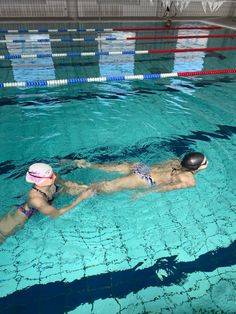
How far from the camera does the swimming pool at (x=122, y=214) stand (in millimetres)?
2871

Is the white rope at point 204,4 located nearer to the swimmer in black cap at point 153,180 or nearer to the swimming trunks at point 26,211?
the swimmer in black cap at point 153,180

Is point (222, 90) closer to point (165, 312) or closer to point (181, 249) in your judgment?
point (181, 249)

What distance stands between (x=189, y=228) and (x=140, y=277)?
0.96 meters

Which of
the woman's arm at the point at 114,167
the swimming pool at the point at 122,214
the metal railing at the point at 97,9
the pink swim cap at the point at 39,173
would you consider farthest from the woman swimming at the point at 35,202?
the metal railing at the point at 97,9

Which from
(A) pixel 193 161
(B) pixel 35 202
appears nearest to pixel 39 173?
(B) pixel 35 202

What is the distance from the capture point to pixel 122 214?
12.2 ft

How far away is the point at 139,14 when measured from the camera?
67.6ft

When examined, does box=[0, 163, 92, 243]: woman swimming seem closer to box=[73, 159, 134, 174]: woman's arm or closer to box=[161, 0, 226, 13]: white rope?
box=[73, 159, 134, 174]: woman's arm

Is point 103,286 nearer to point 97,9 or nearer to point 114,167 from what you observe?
point 114,167

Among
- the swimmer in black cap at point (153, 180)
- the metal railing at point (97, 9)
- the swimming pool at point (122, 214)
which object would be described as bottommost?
the swimming pool at point (122, 214)

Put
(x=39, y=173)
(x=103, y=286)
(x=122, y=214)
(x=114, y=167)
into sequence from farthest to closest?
(x=114, y=167), (x=122, y=214), (x=39, y=173), (x=103, y=286)

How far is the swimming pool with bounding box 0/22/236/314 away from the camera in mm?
2871

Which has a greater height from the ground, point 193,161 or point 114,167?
point 193,161

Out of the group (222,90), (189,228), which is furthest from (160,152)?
(222,90)
